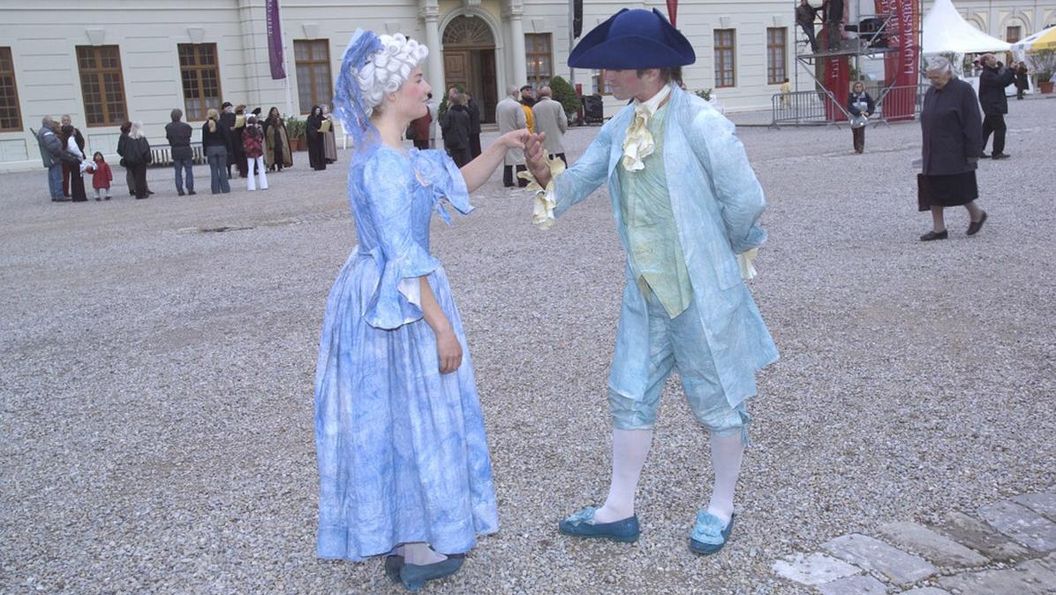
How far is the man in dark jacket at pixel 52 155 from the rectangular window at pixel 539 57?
17.8 meters

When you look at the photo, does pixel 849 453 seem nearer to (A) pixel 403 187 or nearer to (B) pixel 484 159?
(B) pixel 484 159

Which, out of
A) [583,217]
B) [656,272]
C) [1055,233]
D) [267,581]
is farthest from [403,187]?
[583,217]

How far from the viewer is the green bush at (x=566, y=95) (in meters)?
29.2

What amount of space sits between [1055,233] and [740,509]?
20.7 ft

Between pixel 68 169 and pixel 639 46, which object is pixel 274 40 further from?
pixel 639 46

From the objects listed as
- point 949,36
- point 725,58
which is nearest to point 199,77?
point 725,58

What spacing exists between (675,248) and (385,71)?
1006 mm

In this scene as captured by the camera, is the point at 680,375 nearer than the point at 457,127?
Yes

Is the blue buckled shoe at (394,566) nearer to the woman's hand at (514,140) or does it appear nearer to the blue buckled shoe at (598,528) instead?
the blue buckled shoe at (598,528)

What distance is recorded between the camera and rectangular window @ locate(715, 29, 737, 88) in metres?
35.5

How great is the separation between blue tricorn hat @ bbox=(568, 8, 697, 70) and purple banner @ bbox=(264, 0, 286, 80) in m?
24.8

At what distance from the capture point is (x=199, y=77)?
26750mm

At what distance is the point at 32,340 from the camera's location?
6.76 metres

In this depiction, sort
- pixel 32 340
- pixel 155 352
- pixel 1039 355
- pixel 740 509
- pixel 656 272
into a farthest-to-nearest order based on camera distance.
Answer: pixel 32 340 < pixel 155 352 < pixel 1039 355 < pixel 740 509 < pixel 656 272
